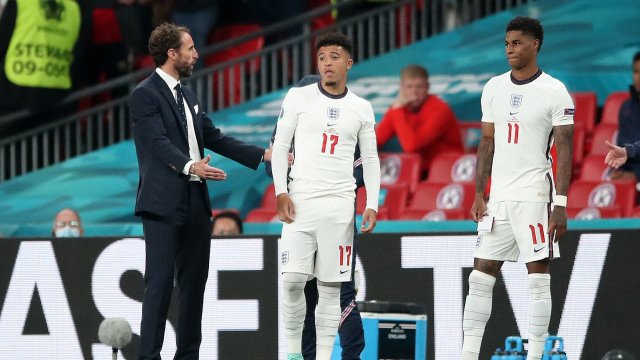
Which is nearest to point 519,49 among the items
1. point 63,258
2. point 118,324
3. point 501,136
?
point 501,136

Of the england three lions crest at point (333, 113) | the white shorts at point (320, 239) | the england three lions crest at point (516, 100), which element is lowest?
the white shorts at point (320, 239)

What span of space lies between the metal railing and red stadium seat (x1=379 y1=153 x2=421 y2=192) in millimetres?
1576

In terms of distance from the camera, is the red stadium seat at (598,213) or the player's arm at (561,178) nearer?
the player's arm at (561,178)

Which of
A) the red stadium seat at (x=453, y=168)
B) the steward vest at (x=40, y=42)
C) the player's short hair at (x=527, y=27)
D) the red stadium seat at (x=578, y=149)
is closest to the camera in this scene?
the player's short hair at (x=527, y=27)

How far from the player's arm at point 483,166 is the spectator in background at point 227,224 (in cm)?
311

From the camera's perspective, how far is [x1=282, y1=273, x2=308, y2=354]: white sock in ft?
27.1

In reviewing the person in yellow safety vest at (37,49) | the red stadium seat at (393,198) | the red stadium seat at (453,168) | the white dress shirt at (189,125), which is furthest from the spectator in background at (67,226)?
the white dress shirt at (189,125)

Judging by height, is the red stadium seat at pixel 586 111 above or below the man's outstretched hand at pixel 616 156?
above

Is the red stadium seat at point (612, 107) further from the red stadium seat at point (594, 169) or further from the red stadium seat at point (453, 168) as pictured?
the red stadium seat at point (453, 168)

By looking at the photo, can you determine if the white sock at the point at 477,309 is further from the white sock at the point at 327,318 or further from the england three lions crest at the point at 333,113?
the england three lions crest at the point at 333,113

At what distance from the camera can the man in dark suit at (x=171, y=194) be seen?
8.29 metres

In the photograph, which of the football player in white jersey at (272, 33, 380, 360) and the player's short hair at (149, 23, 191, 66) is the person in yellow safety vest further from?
the football player in white jersey at (272, 33, 380, 360)

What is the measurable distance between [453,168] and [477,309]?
14.4 feet

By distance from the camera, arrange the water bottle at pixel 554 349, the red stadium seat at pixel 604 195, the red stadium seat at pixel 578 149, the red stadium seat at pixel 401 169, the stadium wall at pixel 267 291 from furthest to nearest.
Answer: the red stadium seat at pixel 401 169, the red stadium seat at pixel 578 149, the red stadium seat at pixel 604 195, the stadium wall at pixel 267 291, the water bottle at pixel 554 349
